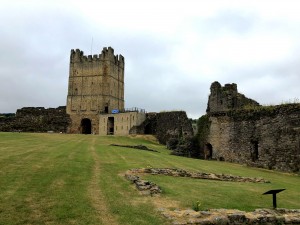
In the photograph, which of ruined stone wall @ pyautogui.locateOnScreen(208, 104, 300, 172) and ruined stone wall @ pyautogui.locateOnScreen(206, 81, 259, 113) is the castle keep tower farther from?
ruined stone wall @ pyautogui.locateOnScreen(208, 104, 300, 172)

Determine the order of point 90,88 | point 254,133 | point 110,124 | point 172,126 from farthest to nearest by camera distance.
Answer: point 90,88 < point 110,124 < point 172,126 < point 254,133

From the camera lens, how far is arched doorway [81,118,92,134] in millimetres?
65875

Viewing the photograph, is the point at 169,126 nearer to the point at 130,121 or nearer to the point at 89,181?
the point at 130,121

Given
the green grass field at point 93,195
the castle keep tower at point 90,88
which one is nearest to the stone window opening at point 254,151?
the green grass field at point 93,195

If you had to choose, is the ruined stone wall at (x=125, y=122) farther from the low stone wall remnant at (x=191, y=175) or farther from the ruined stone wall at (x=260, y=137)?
the low stone wall remnant at (x=191, y=175)

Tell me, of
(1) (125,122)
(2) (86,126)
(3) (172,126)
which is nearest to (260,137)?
(3) (172,126)

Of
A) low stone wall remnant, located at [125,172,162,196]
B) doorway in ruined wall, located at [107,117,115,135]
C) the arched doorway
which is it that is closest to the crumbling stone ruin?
low stone wall remnant, located at [125,172,162,196]

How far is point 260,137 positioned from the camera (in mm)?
28125

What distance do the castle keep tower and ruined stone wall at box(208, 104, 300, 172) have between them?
3447 centimetres

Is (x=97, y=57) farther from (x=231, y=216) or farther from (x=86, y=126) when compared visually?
(x=231, y=216)

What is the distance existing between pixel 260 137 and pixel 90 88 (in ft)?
141

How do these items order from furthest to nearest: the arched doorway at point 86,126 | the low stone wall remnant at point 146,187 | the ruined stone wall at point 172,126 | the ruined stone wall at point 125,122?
the arched doorway at point 86,126 < the ruined stone wall at point 125,122 < the ruined stone wall at point 172,126 < the low stone wall remnant at point 146,187

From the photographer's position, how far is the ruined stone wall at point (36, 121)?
58938mm

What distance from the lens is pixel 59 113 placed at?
6556cm
